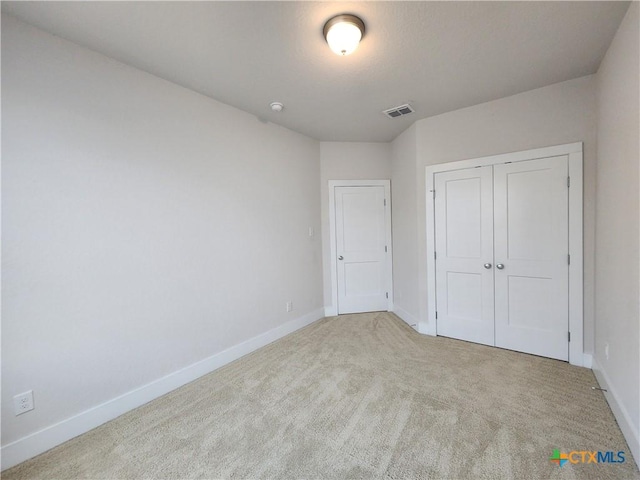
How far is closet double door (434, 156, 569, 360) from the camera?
261 cm

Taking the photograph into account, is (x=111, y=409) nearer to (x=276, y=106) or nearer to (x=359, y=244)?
(x=276, y=106)

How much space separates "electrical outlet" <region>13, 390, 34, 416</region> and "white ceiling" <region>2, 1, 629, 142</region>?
2210mm

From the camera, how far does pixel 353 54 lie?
203cm

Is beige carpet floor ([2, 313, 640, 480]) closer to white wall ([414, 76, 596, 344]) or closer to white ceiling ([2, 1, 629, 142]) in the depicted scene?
white wall ([414, 76, 596, 344])

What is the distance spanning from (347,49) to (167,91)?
5.21 ft

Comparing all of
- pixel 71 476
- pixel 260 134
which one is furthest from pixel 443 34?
pixel 71 476

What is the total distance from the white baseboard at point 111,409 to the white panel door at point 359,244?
1.56 metres

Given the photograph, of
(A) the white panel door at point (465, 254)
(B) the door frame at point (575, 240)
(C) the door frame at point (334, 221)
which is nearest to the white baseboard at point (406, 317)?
(A) the white panel door at point (465, 254)

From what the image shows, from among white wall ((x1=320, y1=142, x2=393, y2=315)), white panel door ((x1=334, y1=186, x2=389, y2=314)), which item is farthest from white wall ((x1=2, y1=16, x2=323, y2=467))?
white panel door ((x1=334, y1=186, x2=389, y2=314))

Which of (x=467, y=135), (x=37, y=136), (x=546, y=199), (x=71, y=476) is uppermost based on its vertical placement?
(x=467, y=135)

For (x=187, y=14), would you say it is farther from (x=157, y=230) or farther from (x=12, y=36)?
(x=157, y=230)

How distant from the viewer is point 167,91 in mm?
2361

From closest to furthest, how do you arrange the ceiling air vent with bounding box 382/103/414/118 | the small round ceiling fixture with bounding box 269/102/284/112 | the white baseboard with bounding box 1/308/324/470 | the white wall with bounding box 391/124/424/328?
the white baseboard with bounding box 1/308/324/470 → the small round ceiling fixture with bounding box 269/102/284/112 → the ceiling air vent with bounding box 382/103/414/118 → the white wall with bounding box 391/124/424/328

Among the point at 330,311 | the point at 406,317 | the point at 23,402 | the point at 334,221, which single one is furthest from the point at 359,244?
the point at 23,402
